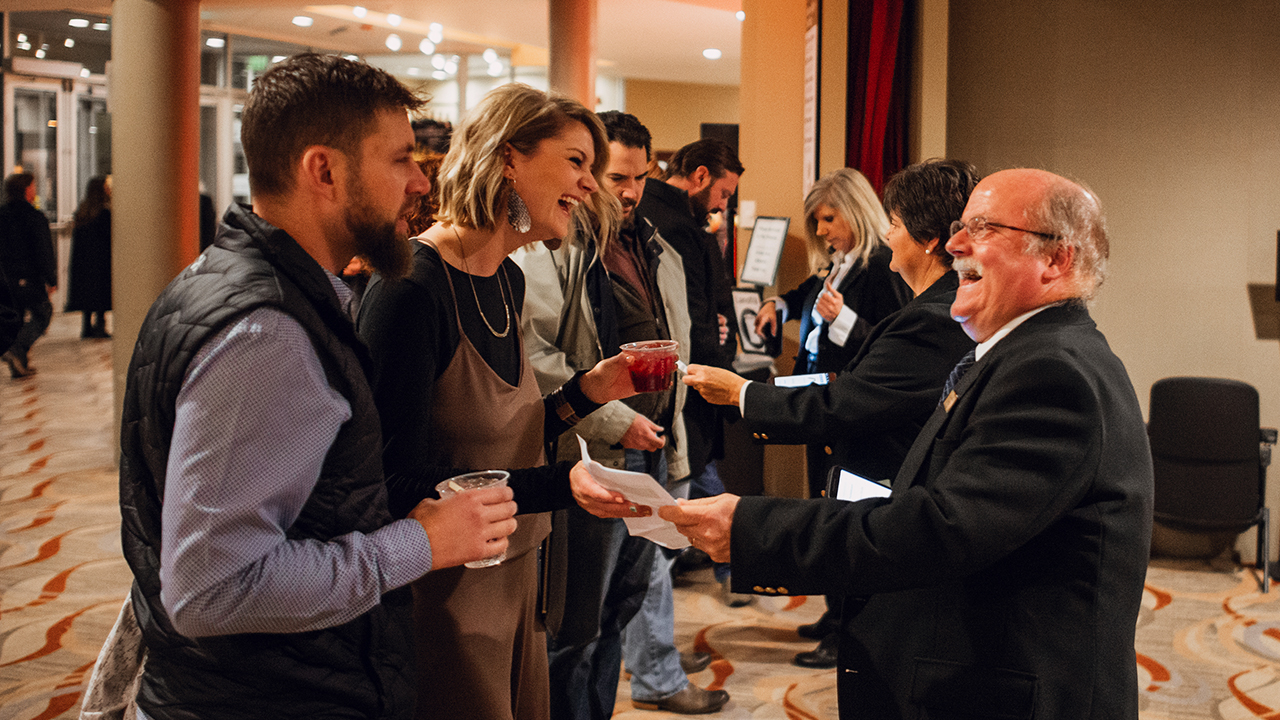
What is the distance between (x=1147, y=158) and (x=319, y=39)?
1199 cm

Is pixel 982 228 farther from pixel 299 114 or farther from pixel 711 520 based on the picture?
pixel 299 114

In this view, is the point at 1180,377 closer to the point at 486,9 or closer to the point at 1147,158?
the point at 1147,158

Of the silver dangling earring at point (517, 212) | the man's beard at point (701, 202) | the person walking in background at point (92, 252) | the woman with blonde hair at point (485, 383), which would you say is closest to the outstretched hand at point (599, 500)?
the woman with blonde hair at point (485, 383)

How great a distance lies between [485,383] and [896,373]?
1.04 metres

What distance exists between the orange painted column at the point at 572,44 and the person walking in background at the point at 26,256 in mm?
4979

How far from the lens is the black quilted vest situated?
3.67ft

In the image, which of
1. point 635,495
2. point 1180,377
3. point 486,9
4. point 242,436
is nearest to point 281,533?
point 242,436

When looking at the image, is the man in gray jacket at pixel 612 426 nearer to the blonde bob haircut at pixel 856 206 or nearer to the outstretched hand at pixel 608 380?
the outstretched hand at pixel 608 380

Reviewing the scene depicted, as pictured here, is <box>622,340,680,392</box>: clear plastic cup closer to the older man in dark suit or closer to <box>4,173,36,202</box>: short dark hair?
the older man in dark suit

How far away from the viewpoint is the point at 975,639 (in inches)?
55.9

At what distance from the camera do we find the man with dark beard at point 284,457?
1063 mm

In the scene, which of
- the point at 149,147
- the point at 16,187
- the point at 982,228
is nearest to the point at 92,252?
the point at 16,187

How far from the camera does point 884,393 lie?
7.63ft

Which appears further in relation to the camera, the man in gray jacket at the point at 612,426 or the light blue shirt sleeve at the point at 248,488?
the man in gray jacket at the point at 612,426
